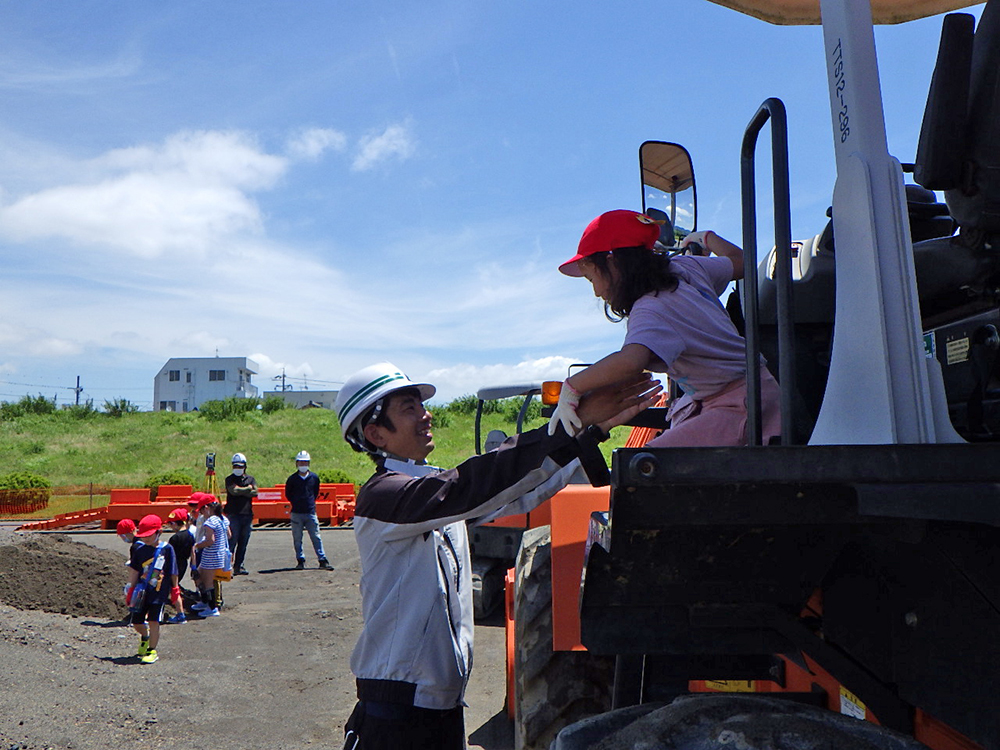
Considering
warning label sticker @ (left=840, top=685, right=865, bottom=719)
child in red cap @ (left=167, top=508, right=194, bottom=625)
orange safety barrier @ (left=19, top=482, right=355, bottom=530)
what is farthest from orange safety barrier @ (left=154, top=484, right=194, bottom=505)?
warning label sticker @ (left=840, top=685, right=865, bottom=719)

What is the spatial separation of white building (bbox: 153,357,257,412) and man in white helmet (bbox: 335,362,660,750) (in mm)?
90880

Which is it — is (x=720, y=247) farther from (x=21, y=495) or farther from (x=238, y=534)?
(x=21, y=495)

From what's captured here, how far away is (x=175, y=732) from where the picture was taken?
606 centimetres

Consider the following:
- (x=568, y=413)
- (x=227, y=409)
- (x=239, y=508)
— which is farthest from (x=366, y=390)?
(x=227, y=409)

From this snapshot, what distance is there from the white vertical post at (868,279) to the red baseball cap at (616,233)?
2.02 ft

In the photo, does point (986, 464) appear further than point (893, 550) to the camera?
No

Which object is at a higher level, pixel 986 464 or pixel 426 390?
pixel 426 390

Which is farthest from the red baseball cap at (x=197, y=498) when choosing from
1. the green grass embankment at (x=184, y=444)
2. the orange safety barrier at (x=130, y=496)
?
the green grass embankment at (x=184, y=444)

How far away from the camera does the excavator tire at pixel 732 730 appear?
5.34ft

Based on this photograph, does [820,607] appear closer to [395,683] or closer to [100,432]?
[395,683]

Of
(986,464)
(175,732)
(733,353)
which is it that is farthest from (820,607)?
(175,732)

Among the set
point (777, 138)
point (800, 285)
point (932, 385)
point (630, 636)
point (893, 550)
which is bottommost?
point (630, 636)

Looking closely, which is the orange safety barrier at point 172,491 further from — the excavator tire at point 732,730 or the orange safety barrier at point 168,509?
the excavator tire at point 732,730

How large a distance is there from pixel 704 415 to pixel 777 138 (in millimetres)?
715
